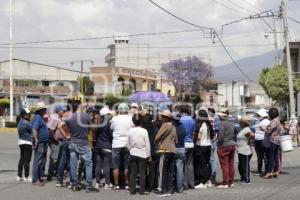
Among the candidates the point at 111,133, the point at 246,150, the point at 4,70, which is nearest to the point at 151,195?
the point at 111,133

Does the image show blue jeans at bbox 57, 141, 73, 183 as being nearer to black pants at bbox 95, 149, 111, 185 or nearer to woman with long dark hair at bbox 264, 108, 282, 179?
black pants at bbox 95, 149, 111, 185

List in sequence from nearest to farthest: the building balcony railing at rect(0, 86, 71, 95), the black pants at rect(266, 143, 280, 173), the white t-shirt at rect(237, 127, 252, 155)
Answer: the white t-shirt at rect(237, 127, 252, 155) < the black pants at rect(266, 143, 280, 173) < the building balcony railing at rect(0, 86, 71, 95)

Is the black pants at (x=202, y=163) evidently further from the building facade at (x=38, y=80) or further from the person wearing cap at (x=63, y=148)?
the building facade at (x=38, y=80)

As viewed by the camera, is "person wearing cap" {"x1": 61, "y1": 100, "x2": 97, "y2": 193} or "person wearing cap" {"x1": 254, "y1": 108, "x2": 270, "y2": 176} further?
"person wearing cap" {"x1": 254, "y1": 108, "x2": 270, "y2": 176}

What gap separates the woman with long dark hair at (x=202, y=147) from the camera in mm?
13016

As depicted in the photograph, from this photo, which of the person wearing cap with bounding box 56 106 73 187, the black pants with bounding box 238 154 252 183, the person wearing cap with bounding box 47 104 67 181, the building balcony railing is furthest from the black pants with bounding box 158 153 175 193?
the building balcony railing

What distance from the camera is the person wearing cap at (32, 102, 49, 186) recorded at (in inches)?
508

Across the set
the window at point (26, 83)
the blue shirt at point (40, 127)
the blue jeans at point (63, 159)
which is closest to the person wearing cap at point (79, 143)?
the blue jeans at point (63, 159)

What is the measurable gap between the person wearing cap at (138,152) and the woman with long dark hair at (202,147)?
146cm

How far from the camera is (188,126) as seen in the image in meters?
12.7

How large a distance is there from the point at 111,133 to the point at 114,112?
0.71 meters

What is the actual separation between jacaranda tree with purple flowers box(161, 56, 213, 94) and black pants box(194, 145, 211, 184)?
7176 cm

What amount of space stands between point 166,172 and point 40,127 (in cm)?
299

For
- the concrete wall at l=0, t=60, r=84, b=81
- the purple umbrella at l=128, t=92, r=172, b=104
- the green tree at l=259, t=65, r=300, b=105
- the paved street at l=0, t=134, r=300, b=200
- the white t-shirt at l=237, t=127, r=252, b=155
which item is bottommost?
the paved street at l=0, t=134, r=300, b=200
